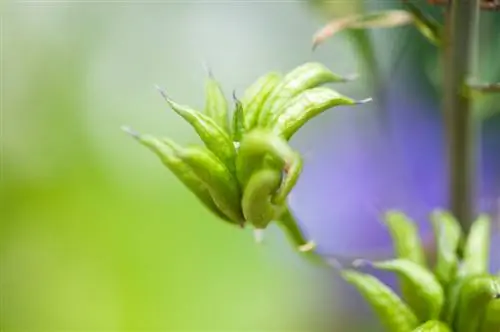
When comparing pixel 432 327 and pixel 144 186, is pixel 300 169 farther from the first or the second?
pixel 144 186

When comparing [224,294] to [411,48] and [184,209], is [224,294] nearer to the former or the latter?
[184,209]

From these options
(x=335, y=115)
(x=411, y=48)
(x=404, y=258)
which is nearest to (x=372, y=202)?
(x=335, y=115)

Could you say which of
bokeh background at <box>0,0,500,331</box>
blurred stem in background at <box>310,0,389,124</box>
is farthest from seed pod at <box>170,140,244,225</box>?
bokeh background at <box>0,0,500,331</box>

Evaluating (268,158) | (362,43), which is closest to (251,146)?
(268,158)

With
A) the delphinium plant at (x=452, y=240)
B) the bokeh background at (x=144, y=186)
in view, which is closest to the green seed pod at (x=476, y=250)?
the delphinium plant at (x=452, y=240)

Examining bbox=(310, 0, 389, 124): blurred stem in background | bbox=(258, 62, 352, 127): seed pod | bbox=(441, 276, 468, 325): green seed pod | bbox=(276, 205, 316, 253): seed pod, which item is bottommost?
bbox=(441, 276, 468, 325): green seed pod

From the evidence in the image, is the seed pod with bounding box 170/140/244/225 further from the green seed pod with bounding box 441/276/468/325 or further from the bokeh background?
the bokeh background
